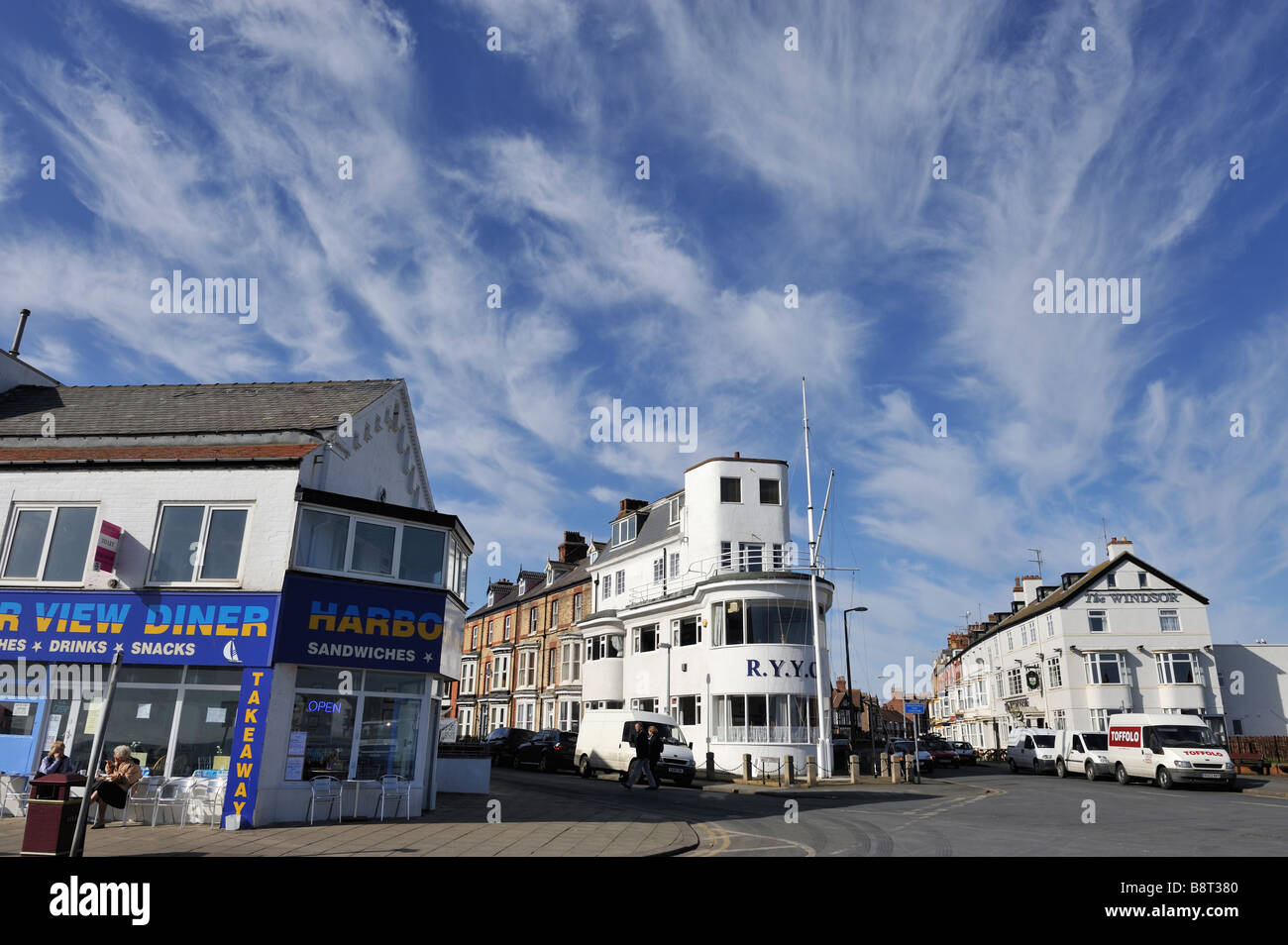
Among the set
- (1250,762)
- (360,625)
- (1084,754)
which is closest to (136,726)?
(360,625)

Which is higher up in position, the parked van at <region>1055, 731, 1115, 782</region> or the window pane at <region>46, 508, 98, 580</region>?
the window pane at <region>46, 508, 98, 580</region>

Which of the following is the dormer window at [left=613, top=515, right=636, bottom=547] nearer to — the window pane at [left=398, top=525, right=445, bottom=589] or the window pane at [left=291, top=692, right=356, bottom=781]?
the window pane at [left=398, top=525, right=445, bottom=589]

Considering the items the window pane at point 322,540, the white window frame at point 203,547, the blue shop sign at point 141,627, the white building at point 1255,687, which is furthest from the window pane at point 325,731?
the white building at point 1255,687

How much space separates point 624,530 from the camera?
147ft

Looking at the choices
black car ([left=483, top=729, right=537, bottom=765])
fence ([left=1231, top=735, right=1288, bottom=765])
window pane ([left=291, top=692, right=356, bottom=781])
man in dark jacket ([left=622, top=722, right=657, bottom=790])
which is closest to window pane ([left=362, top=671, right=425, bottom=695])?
window pane ([left=291, top=692, right=356, bottom=781])

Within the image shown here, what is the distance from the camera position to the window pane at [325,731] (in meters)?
14.4

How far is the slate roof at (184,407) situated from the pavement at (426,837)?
738 centimetres

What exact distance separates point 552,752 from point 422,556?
19425 mm

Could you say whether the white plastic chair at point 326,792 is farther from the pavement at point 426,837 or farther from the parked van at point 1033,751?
the parked van at point 1033,751

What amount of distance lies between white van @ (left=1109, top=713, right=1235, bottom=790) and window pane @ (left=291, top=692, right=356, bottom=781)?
24793 millimetres

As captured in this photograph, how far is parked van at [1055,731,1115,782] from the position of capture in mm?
30328

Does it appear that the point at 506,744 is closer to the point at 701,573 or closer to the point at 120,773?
the point at 701,573
